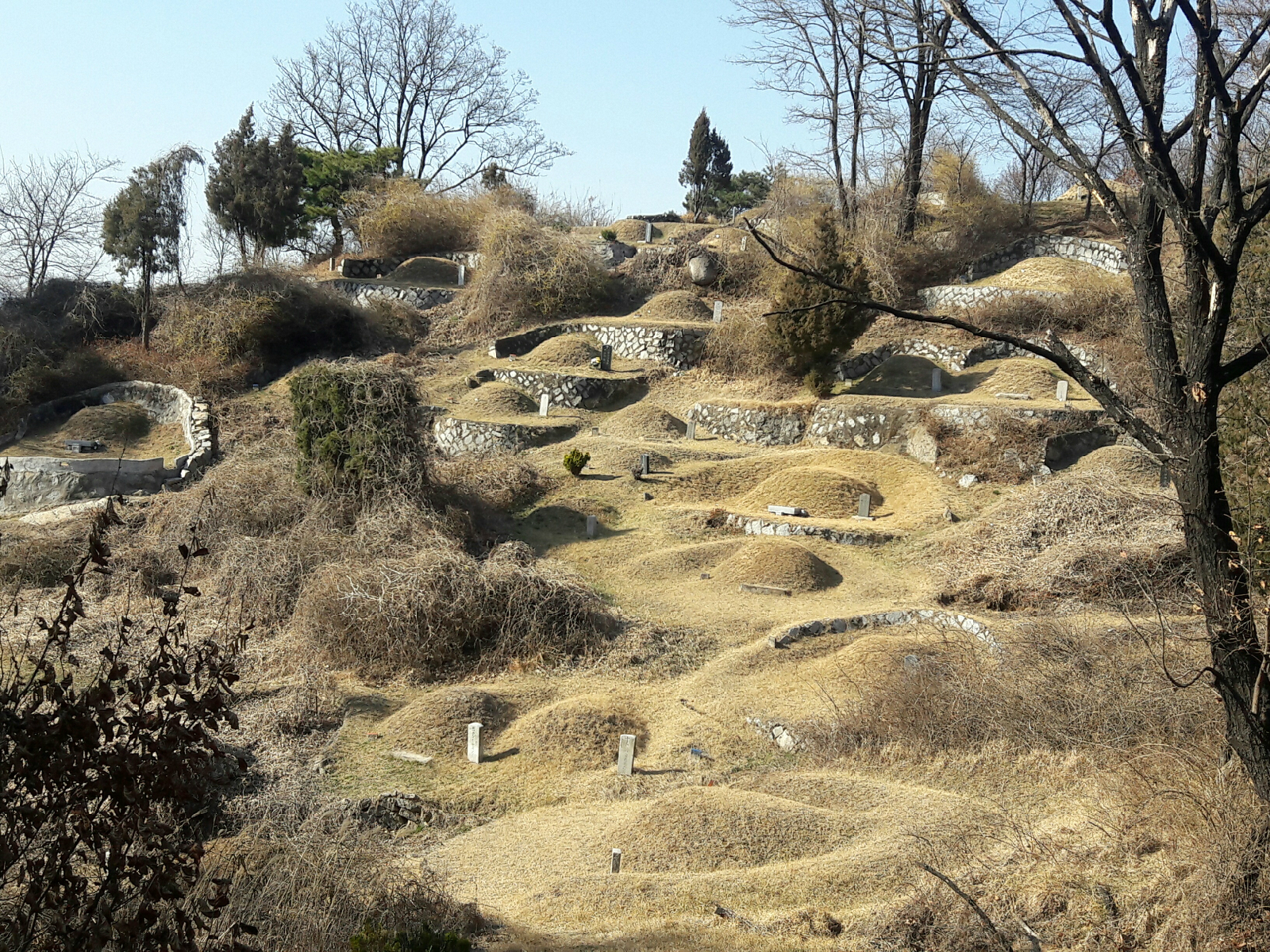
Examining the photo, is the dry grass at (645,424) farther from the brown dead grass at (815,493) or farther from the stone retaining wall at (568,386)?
the brown dead grass at (815,493)

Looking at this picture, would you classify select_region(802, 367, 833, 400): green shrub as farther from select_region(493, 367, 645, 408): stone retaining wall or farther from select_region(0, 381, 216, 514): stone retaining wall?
select_region(0, 381, 216, 514): stone retaining wall

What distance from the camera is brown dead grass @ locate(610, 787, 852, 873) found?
6906 millimetres

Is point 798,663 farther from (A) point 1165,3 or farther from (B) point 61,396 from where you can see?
(B) point 61,396

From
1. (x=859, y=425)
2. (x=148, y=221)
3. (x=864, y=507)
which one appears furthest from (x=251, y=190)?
(x=864, y=507)

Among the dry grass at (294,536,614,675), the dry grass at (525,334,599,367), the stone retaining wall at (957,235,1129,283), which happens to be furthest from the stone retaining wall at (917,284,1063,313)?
the dry grass at (294,536,614,675)

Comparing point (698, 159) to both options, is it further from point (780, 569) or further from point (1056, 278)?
point (780, 569)

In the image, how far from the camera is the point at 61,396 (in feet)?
77.3

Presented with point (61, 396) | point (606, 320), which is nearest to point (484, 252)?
point (606, 320)

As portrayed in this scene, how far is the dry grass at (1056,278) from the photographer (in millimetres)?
23922

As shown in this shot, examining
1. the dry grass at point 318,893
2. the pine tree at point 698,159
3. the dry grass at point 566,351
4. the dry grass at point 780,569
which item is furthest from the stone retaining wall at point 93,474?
the pine tree at point 698,159

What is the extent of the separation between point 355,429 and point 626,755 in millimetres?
8081

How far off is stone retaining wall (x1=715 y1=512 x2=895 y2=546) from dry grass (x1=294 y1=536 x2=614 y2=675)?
413 cm

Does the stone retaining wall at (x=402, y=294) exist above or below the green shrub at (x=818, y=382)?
above

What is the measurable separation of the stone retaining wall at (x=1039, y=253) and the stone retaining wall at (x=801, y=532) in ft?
48.0
